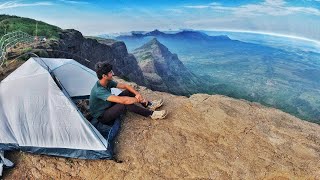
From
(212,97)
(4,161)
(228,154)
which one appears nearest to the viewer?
(4,161)

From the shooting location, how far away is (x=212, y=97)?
14.9 m

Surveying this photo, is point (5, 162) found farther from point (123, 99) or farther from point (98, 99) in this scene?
point (123, 99)

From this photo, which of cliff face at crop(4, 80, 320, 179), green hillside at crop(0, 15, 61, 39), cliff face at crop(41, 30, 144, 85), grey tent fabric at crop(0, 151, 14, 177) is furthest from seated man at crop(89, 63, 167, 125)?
green hillside at crop(0, 15, 61, 39)

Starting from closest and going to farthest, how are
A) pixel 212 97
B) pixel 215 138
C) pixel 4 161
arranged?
pixel 4 161, pixel 215 138, pixel 212 97

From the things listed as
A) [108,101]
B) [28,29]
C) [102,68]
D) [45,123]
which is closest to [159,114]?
[108,101]

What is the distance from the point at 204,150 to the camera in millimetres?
11828

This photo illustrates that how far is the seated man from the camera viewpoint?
11875 millimetres

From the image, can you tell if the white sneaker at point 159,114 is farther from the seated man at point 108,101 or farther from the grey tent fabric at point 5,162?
the grey tent fabric at point 5,162

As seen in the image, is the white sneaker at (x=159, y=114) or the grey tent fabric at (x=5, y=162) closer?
the grey tent fabric at (x=5, y=162)

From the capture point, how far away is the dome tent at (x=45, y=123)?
37.1 ft

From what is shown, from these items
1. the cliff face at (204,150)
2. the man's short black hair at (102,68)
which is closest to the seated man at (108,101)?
the man's short black hair at (102,68)

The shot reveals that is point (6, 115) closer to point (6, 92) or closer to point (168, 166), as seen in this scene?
point (6, 92)

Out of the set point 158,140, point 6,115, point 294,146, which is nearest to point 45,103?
point 6,115

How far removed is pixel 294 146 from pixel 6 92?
9.14 metres
